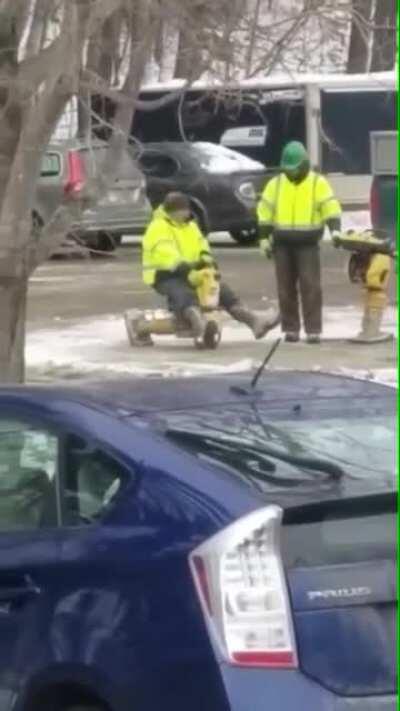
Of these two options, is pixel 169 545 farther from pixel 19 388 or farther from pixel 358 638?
pixel 19 388

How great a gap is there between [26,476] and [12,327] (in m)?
5.09

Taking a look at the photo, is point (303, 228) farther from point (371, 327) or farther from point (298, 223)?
point (371, 327)

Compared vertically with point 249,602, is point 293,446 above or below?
above

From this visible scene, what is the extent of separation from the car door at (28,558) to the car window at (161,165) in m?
23.0

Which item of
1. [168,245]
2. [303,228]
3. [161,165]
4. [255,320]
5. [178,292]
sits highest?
[303,228]

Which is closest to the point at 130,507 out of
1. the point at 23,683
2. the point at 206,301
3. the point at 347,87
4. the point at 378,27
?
the point at 23,683

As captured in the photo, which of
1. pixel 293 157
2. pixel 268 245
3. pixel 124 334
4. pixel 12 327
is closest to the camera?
→ pixel 12 327

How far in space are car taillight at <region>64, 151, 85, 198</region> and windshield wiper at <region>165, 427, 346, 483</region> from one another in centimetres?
545

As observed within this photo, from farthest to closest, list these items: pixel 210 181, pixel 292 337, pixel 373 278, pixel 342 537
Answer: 1. pixel 210 181
2. pixel 292 337
3. pixel 373 278
4. pixel 342 537

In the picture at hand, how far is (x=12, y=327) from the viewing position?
1089cm

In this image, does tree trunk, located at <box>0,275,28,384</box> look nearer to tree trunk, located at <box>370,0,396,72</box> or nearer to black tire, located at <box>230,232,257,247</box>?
tree trunk, located at <box>370,0,396,72</box>

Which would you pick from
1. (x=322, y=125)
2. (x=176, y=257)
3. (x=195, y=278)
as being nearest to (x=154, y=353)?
(x=195, y=278)

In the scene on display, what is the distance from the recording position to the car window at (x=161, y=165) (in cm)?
2873

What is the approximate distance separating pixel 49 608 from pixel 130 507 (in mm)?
352
